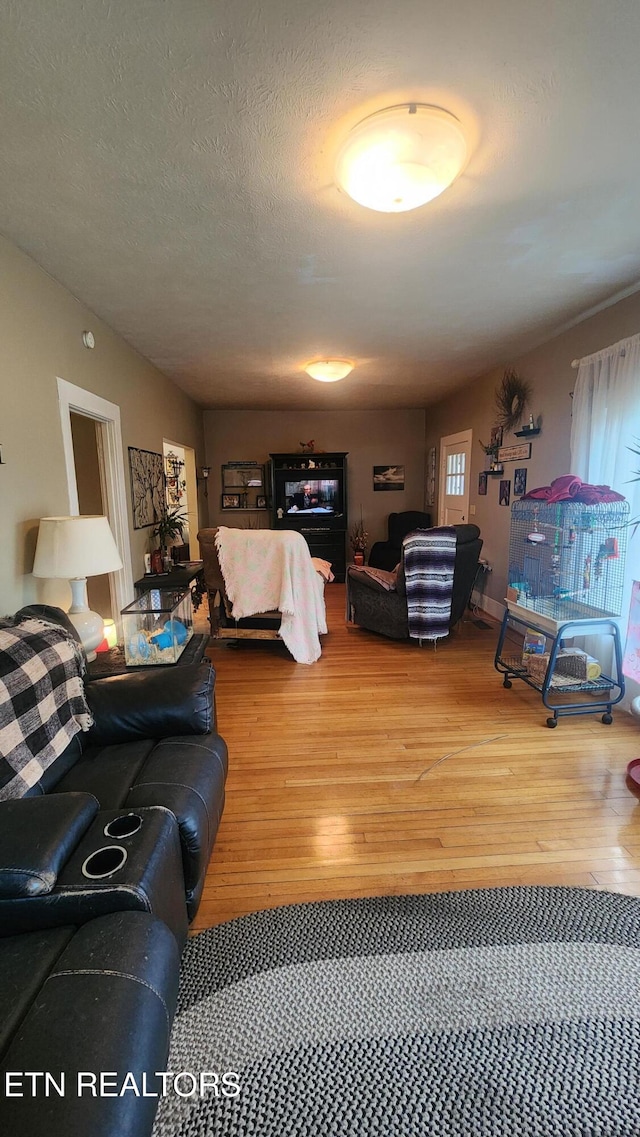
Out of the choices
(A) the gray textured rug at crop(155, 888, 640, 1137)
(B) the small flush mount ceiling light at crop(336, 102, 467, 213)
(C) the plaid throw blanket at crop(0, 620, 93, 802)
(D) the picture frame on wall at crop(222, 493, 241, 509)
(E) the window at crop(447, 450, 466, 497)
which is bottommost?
(A) the gray textured rug at crop(155, 888, 640, 1137)

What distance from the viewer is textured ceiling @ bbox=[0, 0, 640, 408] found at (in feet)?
3.77

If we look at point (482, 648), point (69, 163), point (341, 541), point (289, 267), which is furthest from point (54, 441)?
point (341, 541)

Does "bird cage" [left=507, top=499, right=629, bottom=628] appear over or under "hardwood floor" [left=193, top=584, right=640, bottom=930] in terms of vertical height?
over

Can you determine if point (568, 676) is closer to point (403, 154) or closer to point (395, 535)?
point (403, 154)

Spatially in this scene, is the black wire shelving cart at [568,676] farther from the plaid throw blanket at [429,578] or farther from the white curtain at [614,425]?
the plaid throw blanket at [429,578]

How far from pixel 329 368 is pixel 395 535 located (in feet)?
10.9

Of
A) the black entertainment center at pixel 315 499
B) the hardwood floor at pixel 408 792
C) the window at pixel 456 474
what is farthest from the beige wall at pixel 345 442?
the hardwood floor at pixel 408 792

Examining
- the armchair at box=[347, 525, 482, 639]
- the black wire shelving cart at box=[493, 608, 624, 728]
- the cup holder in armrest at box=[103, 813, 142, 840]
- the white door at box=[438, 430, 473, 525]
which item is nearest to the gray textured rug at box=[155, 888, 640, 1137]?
the cup holder in armrest at box=[103, 813, 142, 840]

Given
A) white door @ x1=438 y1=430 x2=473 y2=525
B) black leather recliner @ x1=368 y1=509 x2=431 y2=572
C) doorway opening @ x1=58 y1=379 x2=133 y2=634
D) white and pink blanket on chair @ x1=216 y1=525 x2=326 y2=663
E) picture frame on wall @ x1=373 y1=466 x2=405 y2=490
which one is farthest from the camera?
picture frame on wall @ x1=373 y1=466 x2=405 y2=490

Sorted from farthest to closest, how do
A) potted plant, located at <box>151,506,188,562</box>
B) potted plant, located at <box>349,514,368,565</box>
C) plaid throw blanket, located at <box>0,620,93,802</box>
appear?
1. potted plant, located at <box>349,514,368,565</box>
2. potted plant, located at <box>151,506,188,562</box>
3. plaid throw blanket, located at <box>0,620,93,802</box>

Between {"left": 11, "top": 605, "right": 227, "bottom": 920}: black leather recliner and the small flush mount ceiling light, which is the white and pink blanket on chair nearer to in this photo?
{"left": 11, "top": 605, "right": 227, "bottom": 920}: black leather recliner

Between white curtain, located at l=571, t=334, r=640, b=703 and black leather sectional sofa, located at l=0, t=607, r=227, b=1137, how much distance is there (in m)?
2.76

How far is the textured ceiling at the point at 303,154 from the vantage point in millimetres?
1150

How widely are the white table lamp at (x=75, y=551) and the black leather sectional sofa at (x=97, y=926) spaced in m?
0.80
